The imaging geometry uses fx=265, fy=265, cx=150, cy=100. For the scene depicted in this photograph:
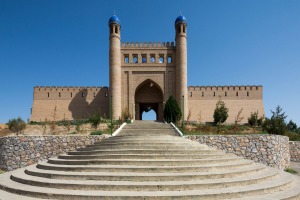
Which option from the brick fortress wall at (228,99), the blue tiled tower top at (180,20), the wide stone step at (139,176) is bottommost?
the wide stone step at (139,176)

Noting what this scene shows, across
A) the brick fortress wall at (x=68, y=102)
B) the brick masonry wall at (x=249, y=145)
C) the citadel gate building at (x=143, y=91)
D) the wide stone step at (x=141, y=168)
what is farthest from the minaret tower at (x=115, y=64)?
the wide stone step at (x=141, y=168)

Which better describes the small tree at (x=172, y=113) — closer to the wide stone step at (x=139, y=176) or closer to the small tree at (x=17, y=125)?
the small tree at (x=17, y=125)

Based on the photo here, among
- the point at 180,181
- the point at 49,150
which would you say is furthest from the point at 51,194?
the point at 49,150

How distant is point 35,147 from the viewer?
43.7 feet

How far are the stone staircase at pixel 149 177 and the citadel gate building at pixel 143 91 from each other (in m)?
17.7

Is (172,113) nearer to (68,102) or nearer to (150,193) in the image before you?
(68,102)

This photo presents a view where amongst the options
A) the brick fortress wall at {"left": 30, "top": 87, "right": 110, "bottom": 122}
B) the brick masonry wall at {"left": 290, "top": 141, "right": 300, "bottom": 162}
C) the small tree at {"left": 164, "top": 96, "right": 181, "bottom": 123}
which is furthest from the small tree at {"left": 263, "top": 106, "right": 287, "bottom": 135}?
the brick fortress wall at {"left": 30, "top": 87, "right": 110, "bottom": 122}

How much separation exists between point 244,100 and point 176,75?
28.0ft

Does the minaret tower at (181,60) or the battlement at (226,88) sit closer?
the minaret tower at (181,60)

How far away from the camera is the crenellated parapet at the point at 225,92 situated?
29.2 m

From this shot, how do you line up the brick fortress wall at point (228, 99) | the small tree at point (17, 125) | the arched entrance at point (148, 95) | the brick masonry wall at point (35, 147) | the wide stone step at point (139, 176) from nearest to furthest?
the wide stone step at point (139, 176), the brick masonry wall at point (35, 147), the small tree at point (17, 125), the arched entrance at point (148, 95), the brick fortress wall at point (228, 99)

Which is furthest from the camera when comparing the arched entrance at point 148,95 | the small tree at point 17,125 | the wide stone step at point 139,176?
the arched entrance at point 148,95

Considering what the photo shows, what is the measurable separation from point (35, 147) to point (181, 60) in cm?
1701

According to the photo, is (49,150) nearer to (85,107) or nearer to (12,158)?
(12,158)
